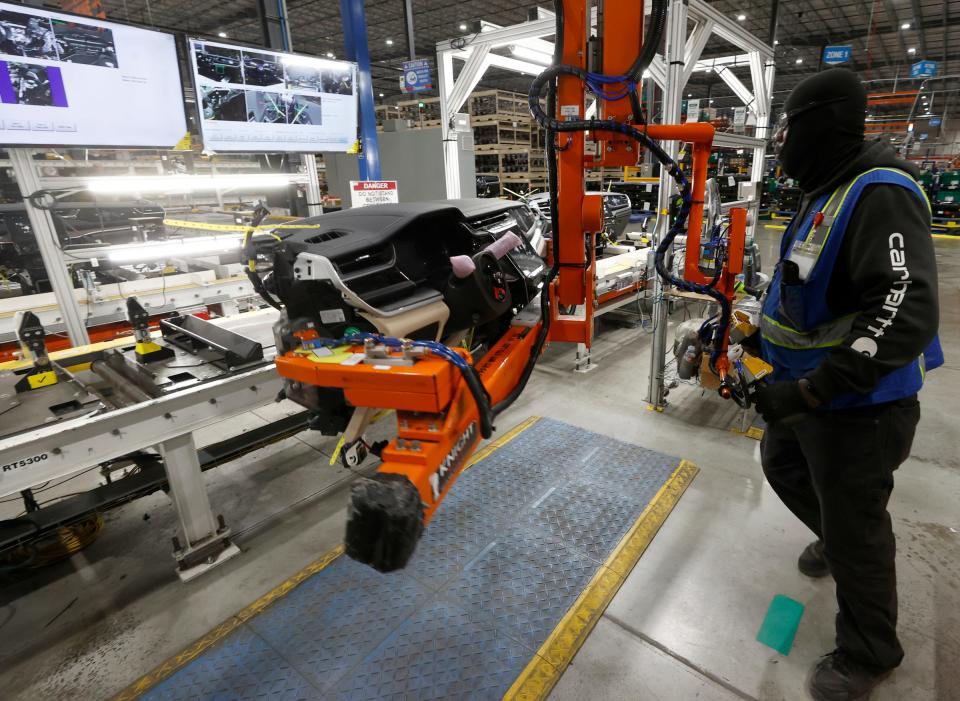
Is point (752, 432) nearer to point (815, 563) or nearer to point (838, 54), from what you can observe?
point (815, 563)

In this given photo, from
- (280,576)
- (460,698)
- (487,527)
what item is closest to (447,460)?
(460,698)

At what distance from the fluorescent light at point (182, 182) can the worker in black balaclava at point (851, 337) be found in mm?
3350

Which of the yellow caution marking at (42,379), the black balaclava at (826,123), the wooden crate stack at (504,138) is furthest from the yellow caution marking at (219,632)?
the wooden crate stack at (504,138)

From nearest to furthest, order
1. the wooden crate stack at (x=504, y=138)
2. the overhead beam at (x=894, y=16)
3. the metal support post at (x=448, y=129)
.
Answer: the metal support post at (x=448, y=129), the wooden crate stack at (x=504, y=138), the overhead beam at (x=894, y=16)

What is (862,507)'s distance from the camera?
5.34 feet

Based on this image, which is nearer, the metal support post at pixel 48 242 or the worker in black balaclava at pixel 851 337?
the worker in black balaclava at pixel 851 337

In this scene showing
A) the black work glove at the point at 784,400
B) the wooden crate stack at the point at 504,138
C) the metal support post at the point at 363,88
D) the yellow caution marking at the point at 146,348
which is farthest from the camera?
the wooden crate stack at the point at 504,138

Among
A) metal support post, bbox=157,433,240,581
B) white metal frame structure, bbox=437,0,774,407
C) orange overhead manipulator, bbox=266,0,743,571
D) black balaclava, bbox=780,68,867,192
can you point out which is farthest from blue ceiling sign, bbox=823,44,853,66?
metal support post, bbox=157,433,240,581

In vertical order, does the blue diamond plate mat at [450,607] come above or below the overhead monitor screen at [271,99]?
below

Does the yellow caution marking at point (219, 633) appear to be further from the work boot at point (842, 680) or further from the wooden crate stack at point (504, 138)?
the wooden crate stack at point (504, 138)

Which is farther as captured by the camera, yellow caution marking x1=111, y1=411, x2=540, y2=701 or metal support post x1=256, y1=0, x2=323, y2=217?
metal support post x1=256, y1=0, x2=323, y2=217

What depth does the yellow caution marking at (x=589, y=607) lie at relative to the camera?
1851 millimetres

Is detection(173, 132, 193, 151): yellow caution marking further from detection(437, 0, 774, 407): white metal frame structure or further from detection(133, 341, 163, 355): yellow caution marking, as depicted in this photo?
detection(437, 0, 774, 407): white metal frame structure

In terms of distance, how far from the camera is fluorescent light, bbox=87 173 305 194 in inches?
112
